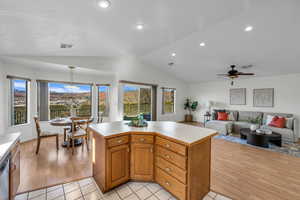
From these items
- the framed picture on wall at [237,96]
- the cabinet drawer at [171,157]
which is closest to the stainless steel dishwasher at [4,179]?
the cabinet drawer at [171,157]

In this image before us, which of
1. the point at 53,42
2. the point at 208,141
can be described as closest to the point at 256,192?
the point at 208,141

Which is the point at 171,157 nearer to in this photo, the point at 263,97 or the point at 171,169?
the point at 171,169

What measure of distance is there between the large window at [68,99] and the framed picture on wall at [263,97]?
7.00m

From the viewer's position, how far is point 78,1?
160cm

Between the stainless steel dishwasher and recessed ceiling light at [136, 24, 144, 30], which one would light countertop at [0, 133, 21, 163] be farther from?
recessed ceiling light at [136, 24, 144, 30]

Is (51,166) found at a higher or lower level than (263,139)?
lower

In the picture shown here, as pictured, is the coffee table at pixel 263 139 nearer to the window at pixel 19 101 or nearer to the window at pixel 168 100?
the window at pixel 168 100

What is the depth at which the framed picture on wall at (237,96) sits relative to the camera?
5.65 meters

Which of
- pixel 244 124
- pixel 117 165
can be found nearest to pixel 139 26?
pixel 117 165

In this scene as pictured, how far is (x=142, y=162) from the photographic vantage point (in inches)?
75.7

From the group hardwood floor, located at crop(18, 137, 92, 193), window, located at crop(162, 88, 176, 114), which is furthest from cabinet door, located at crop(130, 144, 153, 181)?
window, located at crop(162, 88, 176, 114)

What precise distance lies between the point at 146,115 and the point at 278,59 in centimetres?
507

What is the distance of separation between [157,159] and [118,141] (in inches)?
25.5

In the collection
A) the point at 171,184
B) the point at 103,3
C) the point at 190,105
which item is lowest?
the point at 171,184
